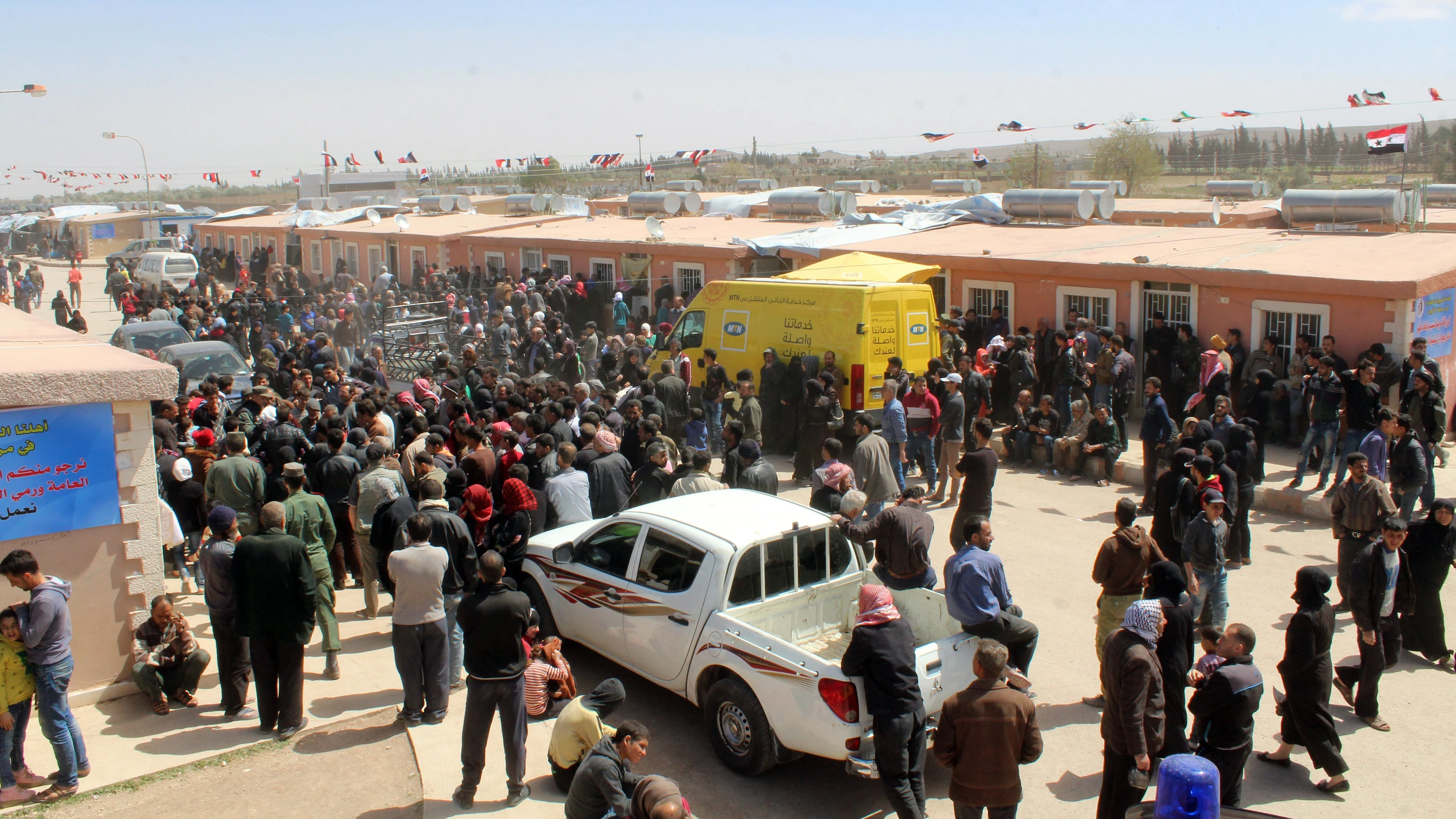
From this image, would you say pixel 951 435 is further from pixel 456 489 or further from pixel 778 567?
pixel 456 489

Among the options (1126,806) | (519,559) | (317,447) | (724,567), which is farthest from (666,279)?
(1126,806)

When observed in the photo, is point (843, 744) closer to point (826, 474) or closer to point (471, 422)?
point (826, 474)

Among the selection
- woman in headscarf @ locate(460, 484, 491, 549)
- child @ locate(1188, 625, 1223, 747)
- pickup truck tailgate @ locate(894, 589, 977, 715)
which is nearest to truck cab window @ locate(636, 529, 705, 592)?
pickup truck tailgate @ locate(894, 589, 977, 715)

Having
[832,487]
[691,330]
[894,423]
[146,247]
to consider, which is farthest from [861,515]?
[146,247]

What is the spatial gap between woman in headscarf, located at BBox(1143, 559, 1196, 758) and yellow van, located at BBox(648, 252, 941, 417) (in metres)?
7.69

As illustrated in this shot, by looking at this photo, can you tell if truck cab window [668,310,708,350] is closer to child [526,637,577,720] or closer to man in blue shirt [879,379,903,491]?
man in blue shirt [879,379,903,491]

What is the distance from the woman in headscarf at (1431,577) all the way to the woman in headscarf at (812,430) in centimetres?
597

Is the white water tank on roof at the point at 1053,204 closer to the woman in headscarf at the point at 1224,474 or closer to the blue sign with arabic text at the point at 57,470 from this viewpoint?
the woman in headscarf at the point at 1224,474

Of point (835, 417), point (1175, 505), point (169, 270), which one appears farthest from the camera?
point (169, 270)

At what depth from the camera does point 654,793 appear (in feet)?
14.5

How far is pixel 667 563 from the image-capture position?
22.4ft

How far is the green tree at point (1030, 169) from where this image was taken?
56.1 metres

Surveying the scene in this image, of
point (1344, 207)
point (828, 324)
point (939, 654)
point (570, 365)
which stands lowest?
point (939, 654)

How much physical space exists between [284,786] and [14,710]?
59.8 inches
